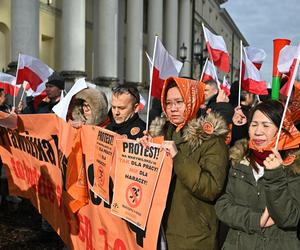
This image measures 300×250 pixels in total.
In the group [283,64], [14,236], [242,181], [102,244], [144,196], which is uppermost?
[283,64]

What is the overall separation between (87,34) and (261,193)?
77.1 feet

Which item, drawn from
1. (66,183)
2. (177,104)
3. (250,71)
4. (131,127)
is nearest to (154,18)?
(250,71)

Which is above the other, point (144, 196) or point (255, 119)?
point (255, 119)

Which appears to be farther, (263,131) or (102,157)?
(102,157)

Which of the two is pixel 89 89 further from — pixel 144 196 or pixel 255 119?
pixel 255 119

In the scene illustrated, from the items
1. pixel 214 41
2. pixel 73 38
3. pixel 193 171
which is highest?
pixel 73 38

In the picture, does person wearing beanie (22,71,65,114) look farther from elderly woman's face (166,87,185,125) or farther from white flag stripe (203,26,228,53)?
elderly woman's face (166,87,185,125)

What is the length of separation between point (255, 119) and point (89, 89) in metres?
2.16

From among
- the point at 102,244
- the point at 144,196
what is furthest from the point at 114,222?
the point at 144,196

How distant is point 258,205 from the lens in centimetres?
266

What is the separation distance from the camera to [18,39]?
1338 cm

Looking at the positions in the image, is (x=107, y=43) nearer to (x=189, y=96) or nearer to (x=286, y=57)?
(x=189, y=96)

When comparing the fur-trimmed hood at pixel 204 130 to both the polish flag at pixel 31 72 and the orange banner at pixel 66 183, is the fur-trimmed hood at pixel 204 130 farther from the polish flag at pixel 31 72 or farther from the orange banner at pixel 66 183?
the polish flag at pixel 31 72

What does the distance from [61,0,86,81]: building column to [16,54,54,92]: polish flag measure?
36.0 feet
